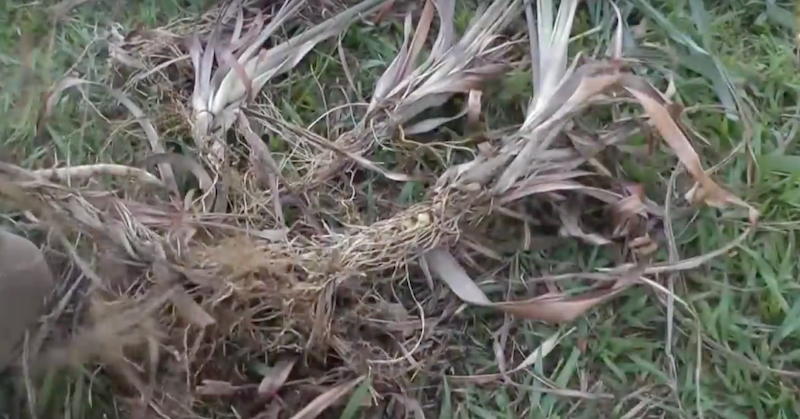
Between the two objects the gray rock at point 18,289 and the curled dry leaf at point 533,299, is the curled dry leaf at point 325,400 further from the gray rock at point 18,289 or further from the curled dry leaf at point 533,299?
the gray rock at point 18,289

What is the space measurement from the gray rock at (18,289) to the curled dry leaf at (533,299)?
0.41 meters

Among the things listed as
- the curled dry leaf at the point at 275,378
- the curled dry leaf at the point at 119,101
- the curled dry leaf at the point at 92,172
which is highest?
the curled dry leaf at the point at 119,101

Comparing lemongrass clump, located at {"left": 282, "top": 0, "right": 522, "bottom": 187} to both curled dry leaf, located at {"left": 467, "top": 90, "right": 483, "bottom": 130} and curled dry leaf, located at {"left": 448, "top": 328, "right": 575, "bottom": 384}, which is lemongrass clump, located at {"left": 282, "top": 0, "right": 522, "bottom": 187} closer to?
curled dry leaf, located at {"left": 467, "top": 90, "right": 483, "bottom": 130}

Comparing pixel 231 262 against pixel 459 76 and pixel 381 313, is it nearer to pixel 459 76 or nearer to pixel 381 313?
pixel 381 313

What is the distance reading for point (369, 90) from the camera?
1078 mm

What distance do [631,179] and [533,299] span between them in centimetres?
19

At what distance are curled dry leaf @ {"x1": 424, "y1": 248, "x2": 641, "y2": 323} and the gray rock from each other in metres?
0.41

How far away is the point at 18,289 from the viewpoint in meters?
0.89

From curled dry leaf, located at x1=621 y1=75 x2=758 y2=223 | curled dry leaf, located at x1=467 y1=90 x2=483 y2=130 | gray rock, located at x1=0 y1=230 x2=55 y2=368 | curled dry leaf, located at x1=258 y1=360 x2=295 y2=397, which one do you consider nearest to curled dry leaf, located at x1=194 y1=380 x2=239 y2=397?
curled dry leaf, located at x1=258 y1=360 x2=295 y2=397

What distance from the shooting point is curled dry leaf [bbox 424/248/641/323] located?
0.92m

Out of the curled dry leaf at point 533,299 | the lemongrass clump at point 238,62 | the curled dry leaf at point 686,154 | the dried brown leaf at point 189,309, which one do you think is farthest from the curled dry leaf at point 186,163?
the curled dry leaf at point 686,154

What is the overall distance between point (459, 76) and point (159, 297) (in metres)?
0.42

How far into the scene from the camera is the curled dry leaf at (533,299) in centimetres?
92

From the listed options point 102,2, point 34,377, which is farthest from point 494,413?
point 102,2
